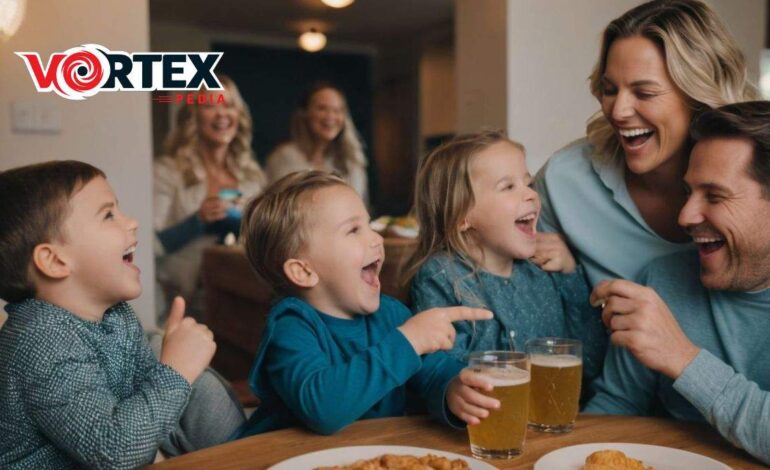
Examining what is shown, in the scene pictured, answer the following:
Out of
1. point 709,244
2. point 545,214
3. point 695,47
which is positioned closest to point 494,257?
point 545,214

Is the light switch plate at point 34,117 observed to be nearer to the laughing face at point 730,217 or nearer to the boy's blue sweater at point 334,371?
the boy's blue sweater at point 334,371

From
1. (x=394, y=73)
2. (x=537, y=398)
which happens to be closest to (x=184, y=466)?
(x=537, y=398)

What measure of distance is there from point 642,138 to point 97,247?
122 cm

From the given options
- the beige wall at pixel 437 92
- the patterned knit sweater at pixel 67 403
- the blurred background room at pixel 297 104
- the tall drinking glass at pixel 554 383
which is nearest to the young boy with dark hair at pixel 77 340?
the patterned knit sweater at pixel 67 403

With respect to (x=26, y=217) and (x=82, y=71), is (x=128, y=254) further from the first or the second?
(x=82, y=71)

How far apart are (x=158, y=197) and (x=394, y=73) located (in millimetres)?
6345

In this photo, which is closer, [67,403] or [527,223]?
[67,403]

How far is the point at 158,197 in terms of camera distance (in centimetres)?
373

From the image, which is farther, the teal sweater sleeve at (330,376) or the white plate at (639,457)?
the teal sweater sleeve at (330,376)

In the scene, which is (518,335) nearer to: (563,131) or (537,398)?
(537,398)

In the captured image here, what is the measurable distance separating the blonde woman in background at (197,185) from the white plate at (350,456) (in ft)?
8.90

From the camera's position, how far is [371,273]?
1593 millimetres

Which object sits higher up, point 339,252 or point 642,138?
point 642,138

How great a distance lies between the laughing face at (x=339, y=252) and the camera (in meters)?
1.54
